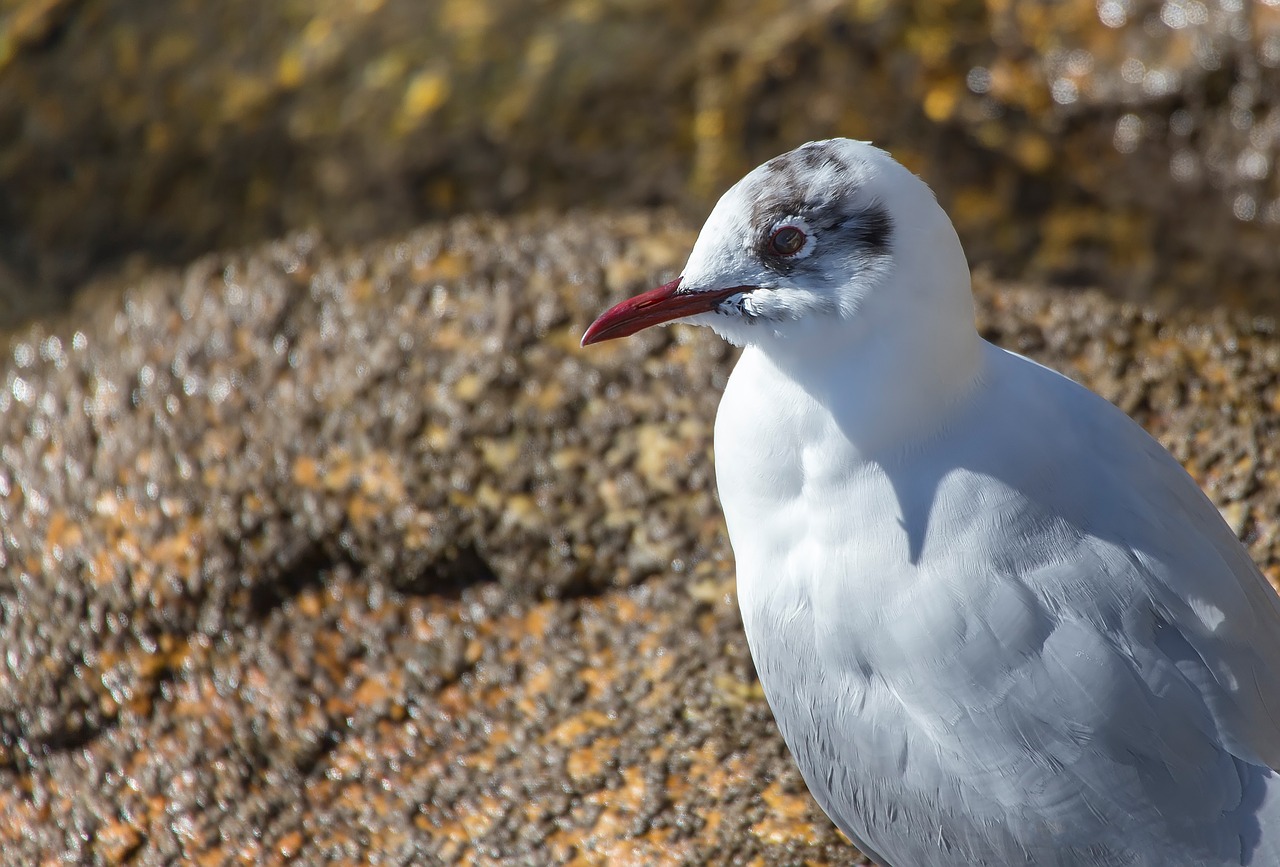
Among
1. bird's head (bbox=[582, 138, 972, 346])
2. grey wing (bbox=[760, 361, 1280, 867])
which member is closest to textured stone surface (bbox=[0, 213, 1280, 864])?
grey wing (bbox=[760, 361, 1280, 867])

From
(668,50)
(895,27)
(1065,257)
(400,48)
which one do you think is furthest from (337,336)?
(1065,257)

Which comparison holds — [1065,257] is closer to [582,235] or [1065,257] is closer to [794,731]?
[582,235]

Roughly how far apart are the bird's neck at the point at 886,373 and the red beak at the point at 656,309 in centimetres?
12

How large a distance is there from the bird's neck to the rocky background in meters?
1.12

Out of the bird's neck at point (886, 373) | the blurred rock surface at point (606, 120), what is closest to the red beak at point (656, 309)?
the bird's neck at point (886, 373)

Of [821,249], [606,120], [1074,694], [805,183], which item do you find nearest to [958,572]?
[1074,694]

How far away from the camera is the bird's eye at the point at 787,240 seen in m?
1.97

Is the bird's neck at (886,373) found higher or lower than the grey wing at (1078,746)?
higher

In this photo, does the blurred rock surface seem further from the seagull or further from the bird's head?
the bird's head

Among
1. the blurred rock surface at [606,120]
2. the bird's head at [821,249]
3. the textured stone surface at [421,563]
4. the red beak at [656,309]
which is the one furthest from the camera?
the blurred rock surface at [606,120]

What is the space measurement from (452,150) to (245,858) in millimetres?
2280

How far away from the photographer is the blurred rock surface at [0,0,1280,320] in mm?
3791

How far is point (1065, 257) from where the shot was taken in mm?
3900

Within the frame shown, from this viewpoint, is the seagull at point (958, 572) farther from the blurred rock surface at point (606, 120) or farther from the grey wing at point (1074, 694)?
the blurred rock surface at point (606, 120)
